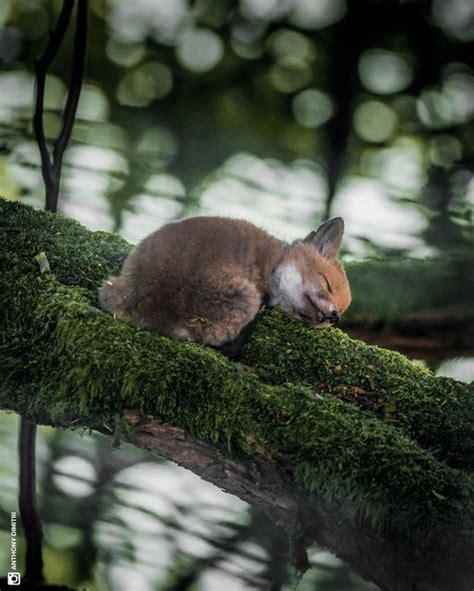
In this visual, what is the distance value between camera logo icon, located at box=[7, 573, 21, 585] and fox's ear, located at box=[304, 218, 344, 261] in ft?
3.20

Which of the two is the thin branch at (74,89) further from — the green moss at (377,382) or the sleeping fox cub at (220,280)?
the green moss at (377,382)

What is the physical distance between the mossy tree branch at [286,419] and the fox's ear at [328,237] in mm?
331

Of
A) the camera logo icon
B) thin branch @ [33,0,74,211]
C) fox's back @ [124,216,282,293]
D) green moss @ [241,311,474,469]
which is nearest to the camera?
green moss @ [241,311,474,469]

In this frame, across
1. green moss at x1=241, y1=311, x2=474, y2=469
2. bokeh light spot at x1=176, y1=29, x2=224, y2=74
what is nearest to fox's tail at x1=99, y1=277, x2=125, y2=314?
green moss at x1=241, y1=311, x2=474, y2=469

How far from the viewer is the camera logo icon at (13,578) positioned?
1.65m

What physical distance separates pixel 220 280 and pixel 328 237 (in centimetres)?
32

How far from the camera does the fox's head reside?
5.31 ft

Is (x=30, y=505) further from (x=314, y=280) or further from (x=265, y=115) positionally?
(x=265, y=115)

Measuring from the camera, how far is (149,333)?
1394 millimetres

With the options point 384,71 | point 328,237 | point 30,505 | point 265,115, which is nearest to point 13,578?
point 30,505

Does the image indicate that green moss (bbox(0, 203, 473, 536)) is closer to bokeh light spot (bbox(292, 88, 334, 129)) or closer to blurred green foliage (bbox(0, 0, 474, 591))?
blurred green foliage (bbox(0, 0, 474, 591))

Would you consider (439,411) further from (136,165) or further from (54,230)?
(136,165)

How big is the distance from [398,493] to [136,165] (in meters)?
1.25

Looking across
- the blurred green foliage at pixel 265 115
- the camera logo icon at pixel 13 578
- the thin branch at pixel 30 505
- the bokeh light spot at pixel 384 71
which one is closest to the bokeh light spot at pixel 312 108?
the blurred green foliage at pixel 265 115
